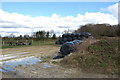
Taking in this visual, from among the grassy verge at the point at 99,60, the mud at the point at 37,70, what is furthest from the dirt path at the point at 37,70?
the grassy verge at the point at 99,60

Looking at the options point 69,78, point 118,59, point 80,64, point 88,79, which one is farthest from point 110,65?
point 69,78

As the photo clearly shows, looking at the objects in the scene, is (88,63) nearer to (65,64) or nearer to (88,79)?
(65,64)

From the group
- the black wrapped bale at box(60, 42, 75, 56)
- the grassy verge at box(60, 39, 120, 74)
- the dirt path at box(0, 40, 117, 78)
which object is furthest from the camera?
the black wrapped bale at box(60, 42, 75, 56)

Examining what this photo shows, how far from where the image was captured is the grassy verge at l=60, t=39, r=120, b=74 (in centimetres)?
560

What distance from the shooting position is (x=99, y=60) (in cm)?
636

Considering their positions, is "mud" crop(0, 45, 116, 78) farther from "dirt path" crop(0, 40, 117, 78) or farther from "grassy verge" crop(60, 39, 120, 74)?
"grassy verge" crop(60, 39, 120, 74)

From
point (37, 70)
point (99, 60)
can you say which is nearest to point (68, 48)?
point (99, 60)

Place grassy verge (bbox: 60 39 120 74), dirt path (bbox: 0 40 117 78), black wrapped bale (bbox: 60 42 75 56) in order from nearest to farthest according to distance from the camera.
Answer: dirt path (bbox: 0 40 117 78) → grassy verge (bbox: 60 39 120 74) → black wrapped bale (bbox: 60 42 75 56)

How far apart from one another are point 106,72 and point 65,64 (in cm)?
214

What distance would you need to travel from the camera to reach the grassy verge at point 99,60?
560cm

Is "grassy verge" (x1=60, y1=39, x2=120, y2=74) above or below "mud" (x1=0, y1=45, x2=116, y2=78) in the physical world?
above

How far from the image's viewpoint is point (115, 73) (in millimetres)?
5023

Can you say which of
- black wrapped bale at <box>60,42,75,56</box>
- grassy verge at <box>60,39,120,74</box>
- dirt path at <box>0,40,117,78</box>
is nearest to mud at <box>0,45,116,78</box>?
dirt path at <box>0,40,117,78</box>

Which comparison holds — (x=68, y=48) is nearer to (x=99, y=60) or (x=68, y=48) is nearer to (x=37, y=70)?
(x=99, y=60)
